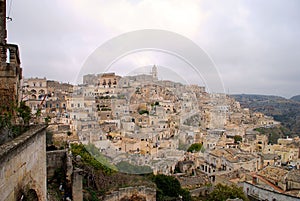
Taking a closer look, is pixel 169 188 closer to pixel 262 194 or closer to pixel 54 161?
pixel 262 194

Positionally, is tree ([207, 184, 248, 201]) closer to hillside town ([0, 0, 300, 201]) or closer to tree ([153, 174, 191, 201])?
hillside town ([0, 0, 300, 201])

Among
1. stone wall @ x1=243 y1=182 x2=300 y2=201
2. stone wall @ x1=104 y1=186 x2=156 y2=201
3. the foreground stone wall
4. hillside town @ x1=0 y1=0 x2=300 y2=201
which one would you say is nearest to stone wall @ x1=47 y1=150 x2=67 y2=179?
hillside town @ x1=0 y1=0 x2=300 y2=201

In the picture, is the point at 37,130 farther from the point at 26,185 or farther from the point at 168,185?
the point at 168,185

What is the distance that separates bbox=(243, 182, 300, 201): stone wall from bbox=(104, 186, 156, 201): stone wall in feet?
16.1

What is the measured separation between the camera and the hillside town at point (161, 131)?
1090 centimetres

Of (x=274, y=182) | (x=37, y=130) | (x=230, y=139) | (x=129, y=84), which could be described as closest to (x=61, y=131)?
(x=129, y=84)

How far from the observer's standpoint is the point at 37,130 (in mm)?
3199

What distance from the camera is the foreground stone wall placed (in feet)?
7.18

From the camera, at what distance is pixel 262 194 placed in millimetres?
10820

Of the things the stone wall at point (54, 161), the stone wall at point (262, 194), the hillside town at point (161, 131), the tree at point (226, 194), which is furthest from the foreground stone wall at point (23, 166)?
the stone wall at point (262, 194)

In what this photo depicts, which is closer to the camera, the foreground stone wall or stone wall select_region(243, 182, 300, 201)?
the foreground stone wall

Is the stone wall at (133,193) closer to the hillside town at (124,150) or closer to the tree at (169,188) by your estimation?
the hillside town at (124,150)

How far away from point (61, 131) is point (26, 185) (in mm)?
13381

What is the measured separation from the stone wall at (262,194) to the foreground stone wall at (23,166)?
9173mm
